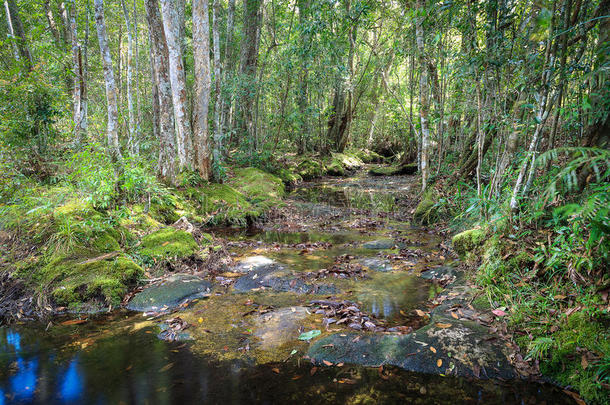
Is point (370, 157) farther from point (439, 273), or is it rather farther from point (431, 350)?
point (431, 350)

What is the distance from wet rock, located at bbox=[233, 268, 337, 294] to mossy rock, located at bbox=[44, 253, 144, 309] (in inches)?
63.7

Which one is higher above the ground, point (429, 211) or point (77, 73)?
point (77, 73)

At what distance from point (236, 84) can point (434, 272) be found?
37.3 feet

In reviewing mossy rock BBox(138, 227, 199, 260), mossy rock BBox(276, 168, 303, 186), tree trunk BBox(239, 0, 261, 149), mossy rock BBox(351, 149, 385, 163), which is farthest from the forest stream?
mossy rock BBox(351, 149, 385, 163)

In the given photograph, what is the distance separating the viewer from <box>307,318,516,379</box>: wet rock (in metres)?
2.82

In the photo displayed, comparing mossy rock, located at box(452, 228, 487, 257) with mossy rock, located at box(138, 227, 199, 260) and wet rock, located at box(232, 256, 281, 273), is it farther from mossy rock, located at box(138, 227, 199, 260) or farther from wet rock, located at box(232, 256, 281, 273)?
mossy rock, located at box(138, 227, 199, 260)

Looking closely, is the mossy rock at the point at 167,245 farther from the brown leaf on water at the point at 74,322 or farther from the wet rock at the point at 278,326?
the wet rock at the point at 278,326

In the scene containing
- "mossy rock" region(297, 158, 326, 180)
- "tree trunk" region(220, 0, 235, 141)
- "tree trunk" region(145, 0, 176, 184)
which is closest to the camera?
"tree trunk" region(145, 0, 176, 184)

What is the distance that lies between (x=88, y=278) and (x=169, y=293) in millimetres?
1180

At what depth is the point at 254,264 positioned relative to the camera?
5809 mm

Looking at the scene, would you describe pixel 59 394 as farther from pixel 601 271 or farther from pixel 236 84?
pixel 236 84

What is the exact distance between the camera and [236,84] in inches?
523

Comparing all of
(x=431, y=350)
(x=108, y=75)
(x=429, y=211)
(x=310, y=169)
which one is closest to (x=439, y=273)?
(x=431, y=350)

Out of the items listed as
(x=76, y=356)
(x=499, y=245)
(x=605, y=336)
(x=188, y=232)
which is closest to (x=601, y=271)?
(x=605, y=336)
